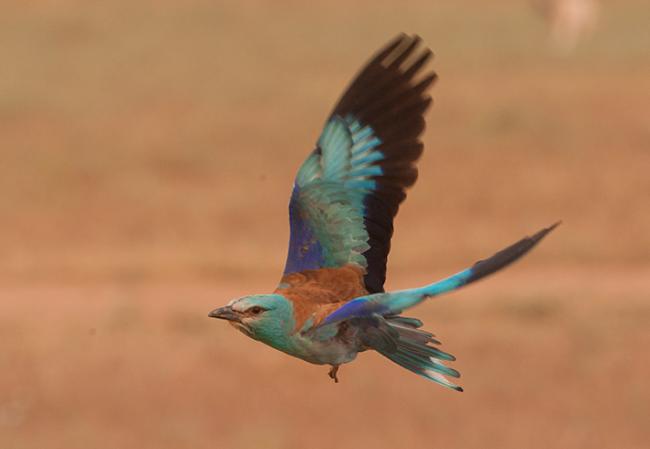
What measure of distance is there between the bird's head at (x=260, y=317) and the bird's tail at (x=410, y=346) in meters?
0.32

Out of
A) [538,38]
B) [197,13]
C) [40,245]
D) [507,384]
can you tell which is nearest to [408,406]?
[507,384]

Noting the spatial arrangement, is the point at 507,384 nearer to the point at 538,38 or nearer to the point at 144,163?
the point at 144,163

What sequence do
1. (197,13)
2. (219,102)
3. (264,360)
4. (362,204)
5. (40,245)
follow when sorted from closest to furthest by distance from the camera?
(362,204) → (264,360) → (40,245) → (219,102) → (197,13)

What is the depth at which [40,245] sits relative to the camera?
89.7 feet

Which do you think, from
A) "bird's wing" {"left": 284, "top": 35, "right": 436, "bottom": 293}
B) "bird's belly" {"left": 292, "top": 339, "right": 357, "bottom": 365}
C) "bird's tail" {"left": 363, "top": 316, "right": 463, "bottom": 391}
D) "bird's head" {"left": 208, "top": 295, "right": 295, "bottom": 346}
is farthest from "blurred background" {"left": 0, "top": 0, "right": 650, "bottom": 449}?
"bird's head" {"left": 208, "top": 295, "right": 295, "bottom": 346}

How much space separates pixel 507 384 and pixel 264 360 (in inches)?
105

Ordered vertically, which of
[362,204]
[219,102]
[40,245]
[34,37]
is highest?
[34,37]

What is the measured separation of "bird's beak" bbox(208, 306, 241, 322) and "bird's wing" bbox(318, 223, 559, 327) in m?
0.27

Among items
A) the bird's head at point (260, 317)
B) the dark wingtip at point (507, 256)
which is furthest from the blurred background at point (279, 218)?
the dark wingtip at point (507, 256)

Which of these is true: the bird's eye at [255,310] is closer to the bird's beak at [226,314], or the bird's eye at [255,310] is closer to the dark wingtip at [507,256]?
the bird's beak at [226,314]

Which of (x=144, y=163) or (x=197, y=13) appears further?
(x=197, y=13)

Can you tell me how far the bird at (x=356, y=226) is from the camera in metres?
5.98

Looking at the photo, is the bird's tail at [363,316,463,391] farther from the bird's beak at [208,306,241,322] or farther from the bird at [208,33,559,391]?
the bird's beak at [208,306,241,322]

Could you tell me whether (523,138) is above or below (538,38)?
below
